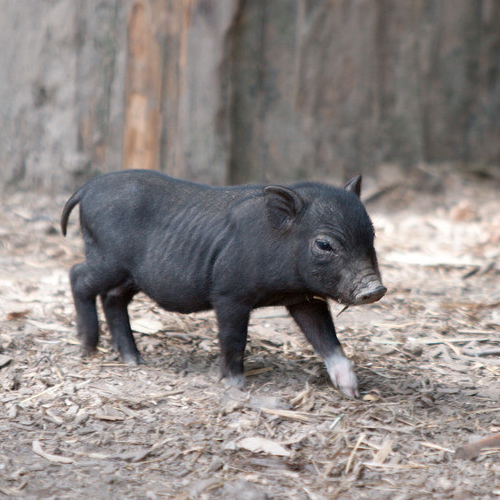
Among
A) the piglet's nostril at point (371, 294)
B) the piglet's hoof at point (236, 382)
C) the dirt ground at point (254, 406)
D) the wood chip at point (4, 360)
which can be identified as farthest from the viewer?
the wood chip at point (4, 360)

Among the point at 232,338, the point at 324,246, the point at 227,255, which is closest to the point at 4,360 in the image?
the point at 232,338

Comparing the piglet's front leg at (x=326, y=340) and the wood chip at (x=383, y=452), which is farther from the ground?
the piglet's front leg at (x=326, y=340)

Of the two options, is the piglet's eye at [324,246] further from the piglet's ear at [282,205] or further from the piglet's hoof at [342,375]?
the piglet's hoof at [342,375]

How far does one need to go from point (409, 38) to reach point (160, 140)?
3229 millimetres

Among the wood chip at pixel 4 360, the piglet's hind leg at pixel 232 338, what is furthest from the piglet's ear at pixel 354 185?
the wood chip at pixel 4 360

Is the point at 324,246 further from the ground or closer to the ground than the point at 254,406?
further from the ground

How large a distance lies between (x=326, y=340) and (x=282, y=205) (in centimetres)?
86

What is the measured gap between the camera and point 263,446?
3.83 metres

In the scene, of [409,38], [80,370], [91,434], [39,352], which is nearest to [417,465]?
[91,434]

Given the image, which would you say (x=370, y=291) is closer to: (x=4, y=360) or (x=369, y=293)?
(x=369, y=293)

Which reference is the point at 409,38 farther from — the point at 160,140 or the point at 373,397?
the point at 373,397

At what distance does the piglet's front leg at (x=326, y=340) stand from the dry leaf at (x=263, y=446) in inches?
28.1

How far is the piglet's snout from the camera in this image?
4055mm

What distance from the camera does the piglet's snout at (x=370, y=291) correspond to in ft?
13.3
